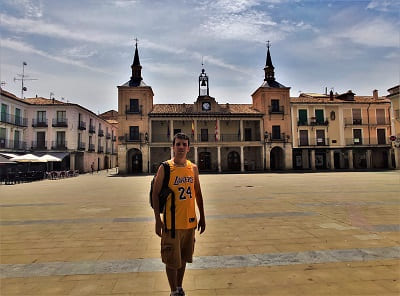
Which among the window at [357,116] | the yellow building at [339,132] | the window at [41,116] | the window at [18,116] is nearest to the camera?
the window at [18,116]

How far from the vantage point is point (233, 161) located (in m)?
35.0

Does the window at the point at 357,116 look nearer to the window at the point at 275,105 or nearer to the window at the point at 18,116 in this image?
the window at the point at 275,105

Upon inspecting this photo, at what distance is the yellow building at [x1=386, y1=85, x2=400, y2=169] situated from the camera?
100 feet

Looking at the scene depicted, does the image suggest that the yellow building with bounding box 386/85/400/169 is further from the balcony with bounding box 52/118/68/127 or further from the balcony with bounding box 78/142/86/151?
the balcony with bounding box 52/118/68/127

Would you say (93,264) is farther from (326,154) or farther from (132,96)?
(326,154)

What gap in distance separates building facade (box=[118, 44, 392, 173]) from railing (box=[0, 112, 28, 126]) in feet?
35.1

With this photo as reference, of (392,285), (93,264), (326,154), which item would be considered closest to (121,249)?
(93,264)

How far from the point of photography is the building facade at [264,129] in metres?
32.8

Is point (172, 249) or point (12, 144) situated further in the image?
point (12, 144)

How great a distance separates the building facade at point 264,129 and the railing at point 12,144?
1093 centimetres

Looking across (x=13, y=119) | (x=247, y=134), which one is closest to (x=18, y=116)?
(x=13, y=119)

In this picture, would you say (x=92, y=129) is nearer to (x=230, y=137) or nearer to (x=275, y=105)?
(x=230, y=137)

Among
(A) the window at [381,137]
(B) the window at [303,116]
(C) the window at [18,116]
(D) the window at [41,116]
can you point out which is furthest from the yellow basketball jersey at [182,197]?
(A) the window at [381,137]

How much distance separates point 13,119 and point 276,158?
31.6 metres
